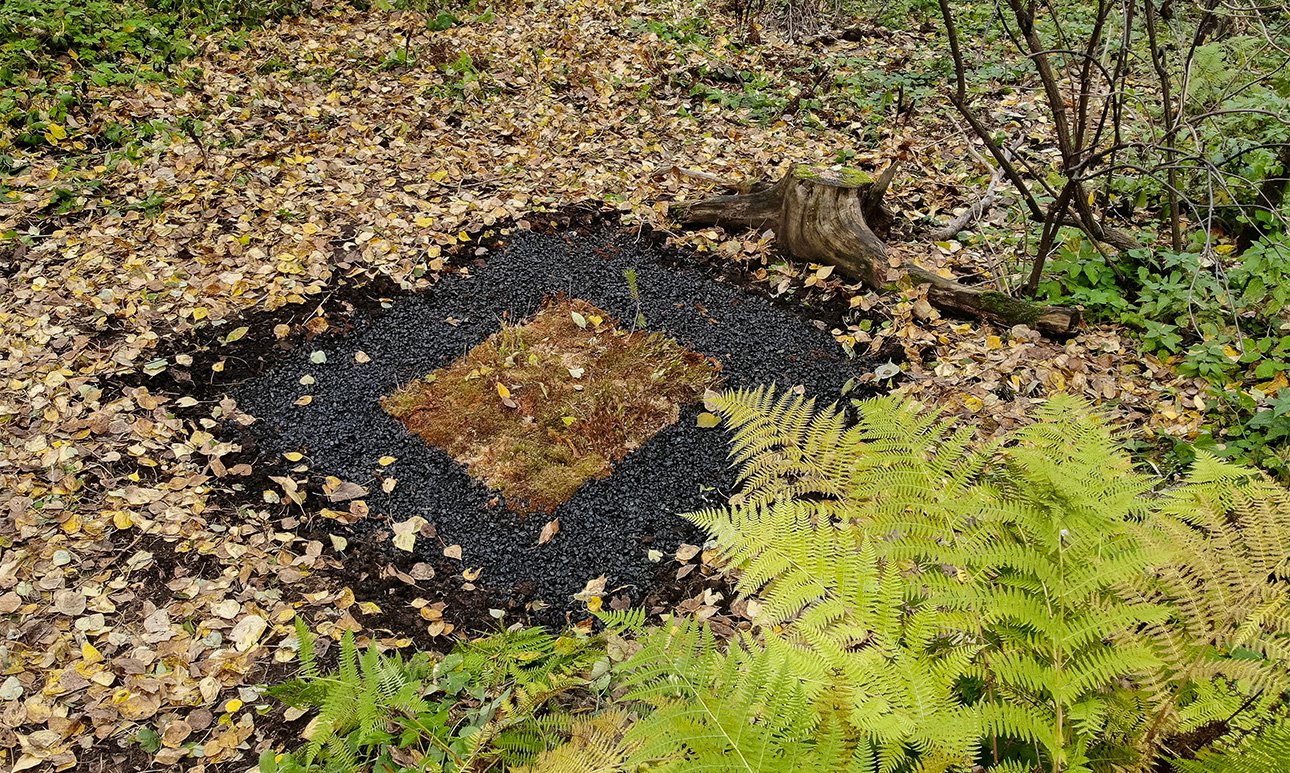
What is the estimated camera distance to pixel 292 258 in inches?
179

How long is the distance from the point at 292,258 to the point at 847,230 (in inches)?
122

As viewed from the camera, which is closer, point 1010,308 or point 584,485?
Answer: point 584,485

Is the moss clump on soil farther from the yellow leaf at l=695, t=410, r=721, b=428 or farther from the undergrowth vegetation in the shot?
the undergrowth vegetation

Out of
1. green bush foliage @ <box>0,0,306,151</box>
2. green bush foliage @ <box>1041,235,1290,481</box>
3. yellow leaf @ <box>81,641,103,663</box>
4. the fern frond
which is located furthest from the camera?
green bush foliage @ <box>0,0,306,151</box>

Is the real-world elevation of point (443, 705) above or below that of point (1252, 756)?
below

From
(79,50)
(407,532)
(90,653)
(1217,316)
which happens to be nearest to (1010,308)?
(1217,316)

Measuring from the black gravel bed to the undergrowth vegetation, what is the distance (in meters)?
1.60

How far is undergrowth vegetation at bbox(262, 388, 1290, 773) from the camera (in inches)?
40.1

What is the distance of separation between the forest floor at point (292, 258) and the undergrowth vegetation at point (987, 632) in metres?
1.77

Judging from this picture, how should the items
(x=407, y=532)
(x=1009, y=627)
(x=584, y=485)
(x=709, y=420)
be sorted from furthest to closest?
(x=709, y=420), (x=584, y=485), (x=407, y=532), (x=1009, y=627)

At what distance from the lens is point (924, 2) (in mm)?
7418

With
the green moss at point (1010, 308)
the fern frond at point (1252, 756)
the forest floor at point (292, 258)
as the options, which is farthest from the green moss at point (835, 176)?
the fern frond at point (1252, 756)

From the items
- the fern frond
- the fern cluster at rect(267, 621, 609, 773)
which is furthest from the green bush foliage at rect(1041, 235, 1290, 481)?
the fern cluster at rect(267, 621, 609, 773)

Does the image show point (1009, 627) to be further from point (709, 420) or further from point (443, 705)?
point (709, 420)
